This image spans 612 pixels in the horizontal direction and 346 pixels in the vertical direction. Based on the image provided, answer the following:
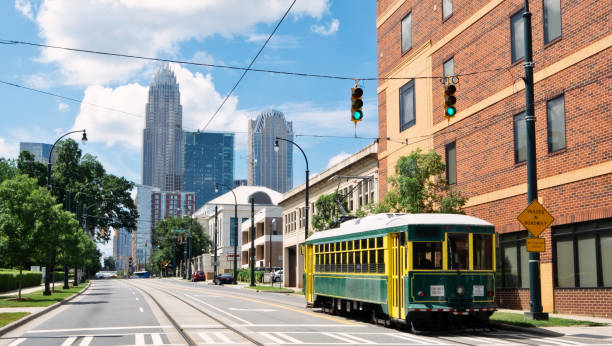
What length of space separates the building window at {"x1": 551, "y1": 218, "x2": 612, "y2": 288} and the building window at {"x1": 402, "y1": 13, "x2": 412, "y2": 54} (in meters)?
16.1

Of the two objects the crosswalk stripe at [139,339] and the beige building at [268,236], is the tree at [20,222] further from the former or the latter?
the beige building at [268,236]

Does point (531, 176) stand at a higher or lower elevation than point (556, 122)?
lower

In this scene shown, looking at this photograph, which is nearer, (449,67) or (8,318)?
(8,318)

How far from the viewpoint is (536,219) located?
61.0 feet

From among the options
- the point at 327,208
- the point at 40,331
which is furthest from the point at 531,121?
the point at 327,208

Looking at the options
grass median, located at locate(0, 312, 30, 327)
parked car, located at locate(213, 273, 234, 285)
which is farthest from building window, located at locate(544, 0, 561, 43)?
parked car, located at locate(213, 273, 234, 285)

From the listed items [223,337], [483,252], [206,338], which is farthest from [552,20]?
[206,338]

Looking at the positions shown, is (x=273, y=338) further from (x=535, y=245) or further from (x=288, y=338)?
(x=535, y=245)

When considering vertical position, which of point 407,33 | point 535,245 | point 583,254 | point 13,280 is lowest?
point 13,280

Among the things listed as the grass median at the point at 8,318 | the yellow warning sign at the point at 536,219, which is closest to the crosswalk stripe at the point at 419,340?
the yellow warning sign at the point at 536,219

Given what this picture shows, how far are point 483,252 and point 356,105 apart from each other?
16.2 feet

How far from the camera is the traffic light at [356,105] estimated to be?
1844 centimetres

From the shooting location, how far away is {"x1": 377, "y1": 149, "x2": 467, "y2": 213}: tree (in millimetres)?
27203

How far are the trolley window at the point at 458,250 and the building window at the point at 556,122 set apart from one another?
8079mm
